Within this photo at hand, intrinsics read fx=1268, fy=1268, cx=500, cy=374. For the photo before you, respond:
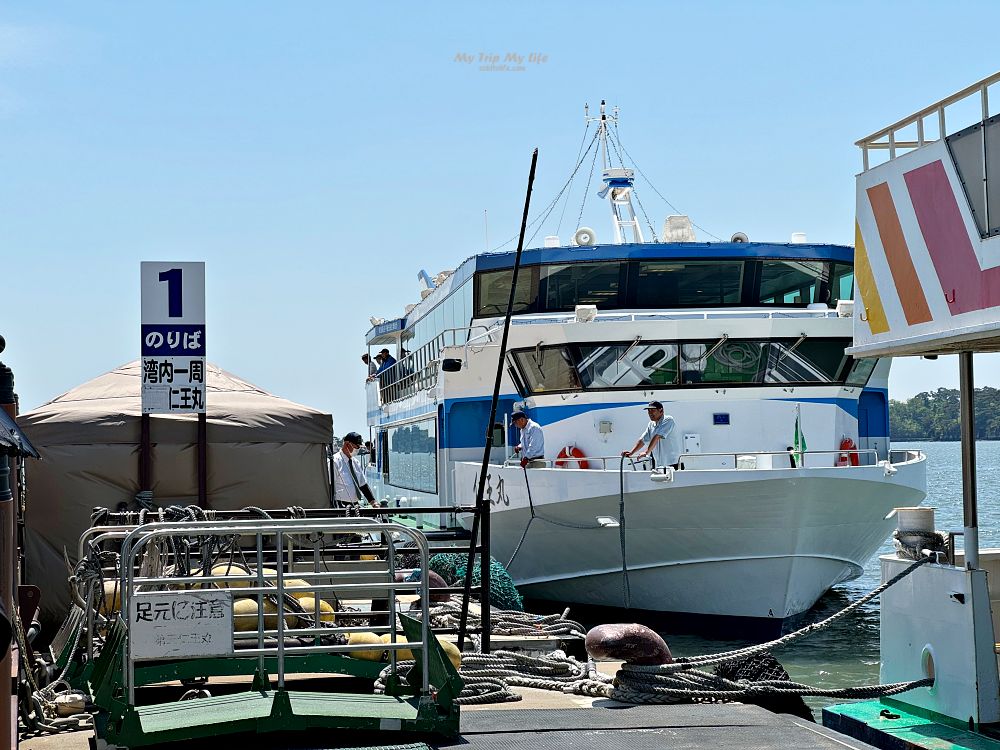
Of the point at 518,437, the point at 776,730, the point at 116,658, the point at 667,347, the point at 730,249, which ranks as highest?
the point at 730,249

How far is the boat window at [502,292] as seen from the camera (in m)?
17.8

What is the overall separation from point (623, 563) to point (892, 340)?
27.6 feet

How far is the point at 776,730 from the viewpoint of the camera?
6359mm

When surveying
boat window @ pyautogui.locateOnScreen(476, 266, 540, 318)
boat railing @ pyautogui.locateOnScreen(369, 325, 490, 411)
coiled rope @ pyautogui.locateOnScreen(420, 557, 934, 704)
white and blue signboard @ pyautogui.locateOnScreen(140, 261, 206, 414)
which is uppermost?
boat window @ pyautogui.locateOnScreen(476, 266, 540, 318)

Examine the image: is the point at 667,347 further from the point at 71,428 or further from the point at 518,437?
the point at 71,428

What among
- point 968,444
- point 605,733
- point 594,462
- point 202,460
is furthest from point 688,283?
point 605,733

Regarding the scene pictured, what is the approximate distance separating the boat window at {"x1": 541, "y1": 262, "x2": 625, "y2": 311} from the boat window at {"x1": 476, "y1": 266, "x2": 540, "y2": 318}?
0.18m

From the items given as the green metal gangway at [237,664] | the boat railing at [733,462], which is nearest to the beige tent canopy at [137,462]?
the boat railing at [733,462]

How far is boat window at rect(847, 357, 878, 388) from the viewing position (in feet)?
55.1

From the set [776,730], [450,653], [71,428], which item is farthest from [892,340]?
[71,428]

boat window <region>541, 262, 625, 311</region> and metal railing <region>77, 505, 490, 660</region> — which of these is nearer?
metal railing <region>77, 505, 490, 660</region>

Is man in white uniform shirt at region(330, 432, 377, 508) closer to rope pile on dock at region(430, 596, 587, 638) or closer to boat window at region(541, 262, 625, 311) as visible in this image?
rope pile on dock at region(430, 596, 587, 638)

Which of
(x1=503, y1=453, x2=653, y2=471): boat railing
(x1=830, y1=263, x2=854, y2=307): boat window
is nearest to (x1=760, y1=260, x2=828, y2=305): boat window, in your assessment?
(x1=830, y1=263, x2=854, y2=307): boat window

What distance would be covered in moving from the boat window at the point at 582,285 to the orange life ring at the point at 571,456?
2276 millimetres
